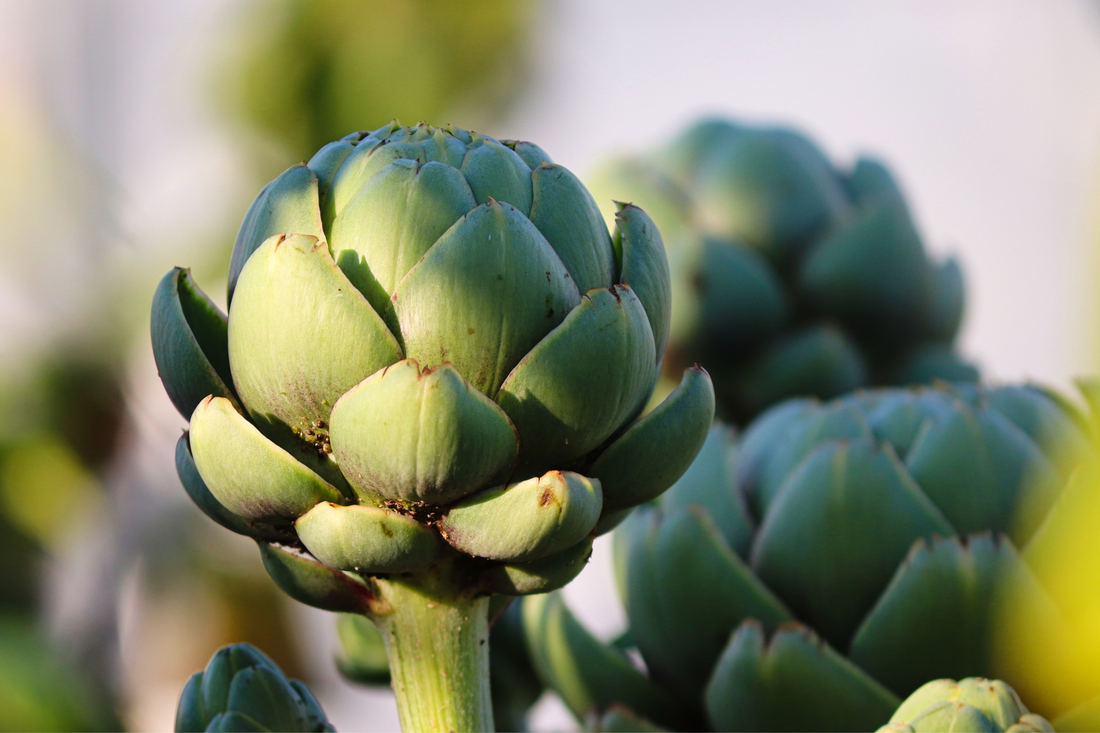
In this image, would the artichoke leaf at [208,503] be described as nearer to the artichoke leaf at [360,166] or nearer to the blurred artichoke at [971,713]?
the artichoke leaf at [360,166]

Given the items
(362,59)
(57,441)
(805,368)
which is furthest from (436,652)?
(57,441)

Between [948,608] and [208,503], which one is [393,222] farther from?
[948,608]

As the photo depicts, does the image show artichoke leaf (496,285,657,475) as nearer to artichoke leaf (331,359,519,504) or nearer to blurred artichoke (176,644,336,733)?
artichoke leaf (331,359,519,504)

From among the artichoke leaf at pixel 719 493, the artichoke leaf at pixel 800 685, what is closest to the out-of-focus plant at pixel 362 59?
the artichoke leaf at pixel 719 493

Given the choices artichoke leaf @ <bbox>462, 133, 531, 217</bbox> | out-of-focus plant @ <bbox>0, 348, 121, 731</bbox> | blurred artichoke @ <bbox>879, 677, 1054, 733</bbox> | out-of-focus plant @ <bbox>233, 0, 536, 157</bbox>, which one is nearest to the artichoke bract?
blurred artichoke @ <bbox>879, 677, 1054, 733</bbox>

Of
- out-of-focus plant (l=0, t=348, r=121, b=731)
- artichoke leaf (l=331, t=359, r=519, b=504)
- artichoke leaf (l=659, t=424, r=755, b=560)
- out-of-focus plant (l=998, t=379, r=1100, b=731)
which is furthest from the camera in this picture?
out-of-focus plant (l=0, t=348, r=121, b=731)

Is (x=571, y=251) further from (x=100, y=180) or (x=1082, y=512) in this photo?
(x=100, y=180)
